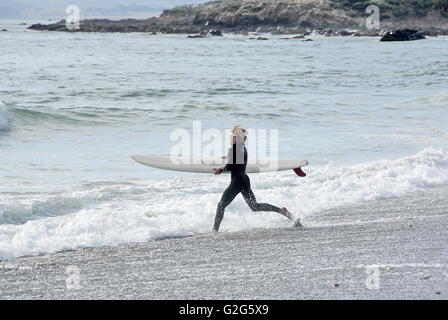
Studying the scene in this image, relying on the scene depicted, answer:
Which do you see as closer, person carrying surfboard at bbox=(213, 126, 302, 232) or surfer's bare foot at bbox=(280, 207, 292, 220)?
person carrying surfboard at bbox=(213, 126, 302, 232)

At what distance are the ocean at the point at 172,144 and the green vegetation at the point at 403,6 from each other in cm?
9122

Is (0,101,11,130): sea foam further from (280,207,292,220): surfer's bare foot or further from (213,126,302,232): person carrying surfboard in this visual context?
(280,207,292,220): surfer's bare foot

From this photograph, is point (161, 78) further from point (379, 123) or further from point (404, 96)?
point (379, 123)

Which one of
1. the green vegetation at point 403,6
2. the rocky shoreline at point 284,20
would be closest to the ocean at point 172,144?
the rocky shoreline at point 284,20

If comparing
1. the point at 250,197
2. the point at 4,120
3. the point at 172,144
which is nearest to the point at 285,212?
the point at 250,197

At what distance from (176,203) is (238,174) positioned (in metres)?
2.22

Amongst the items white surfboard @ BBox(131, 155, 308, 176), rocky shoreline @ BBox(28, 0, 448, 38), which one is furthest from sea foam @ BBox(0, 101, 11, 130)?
rocky shoreline @ BBox(28, 0, 448, 38)

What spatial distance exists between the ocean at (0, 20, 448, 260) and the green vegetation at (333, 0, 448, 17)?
9122 centimetres

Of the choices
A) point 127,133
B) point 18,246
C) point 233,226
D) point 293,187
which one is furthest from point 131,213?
point 127,133

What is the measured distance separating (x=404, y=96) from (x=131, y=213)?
23934 mm

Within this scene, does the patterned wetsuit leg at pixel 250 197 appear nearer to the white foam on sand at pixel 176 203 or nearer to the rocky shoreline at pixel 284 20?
the white foam on sand at pixel 176 203

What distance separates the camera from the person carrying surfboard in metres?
10.1

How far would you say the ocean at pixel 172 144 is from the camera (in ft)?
36.3
